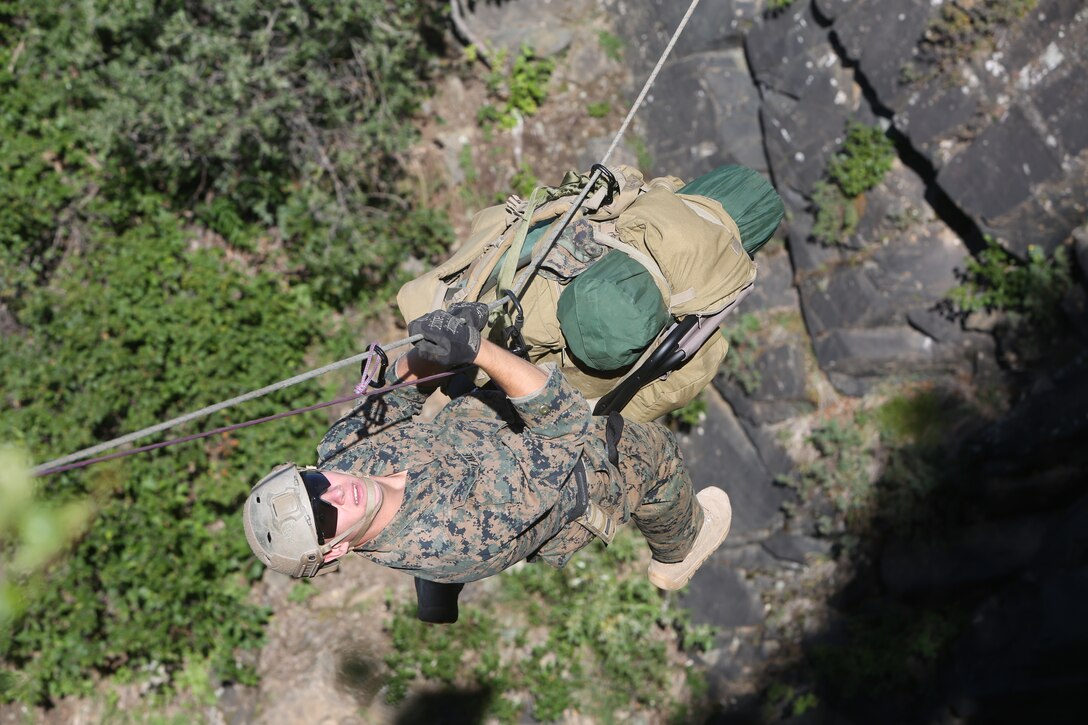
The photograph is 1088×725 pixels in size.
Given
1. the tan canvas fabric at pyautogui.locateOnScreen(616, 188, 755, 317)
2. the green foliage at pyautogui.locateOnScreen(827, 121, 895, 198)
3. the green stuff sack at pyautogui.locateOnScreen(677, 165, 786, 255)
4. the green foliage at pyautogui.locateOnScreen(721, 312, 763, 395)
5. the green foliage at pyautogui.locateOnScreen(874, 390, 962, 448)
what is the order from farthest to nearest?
the green foliage at pyautogui.locateOnScreen(721, 312, 763, 395) < the green foliage at pyautogui.locateOnScreen(827, 121, 895, 198) < the green foliage at pyautogui.locateOnScreen(874, 390, 962, 448) < the green stuff sack at pyautogui.locateOnScreen(677, 165, 786, 255) < the tan canvas fabric at pyautogui.locateOnScreen(616, 188, 755, 317)

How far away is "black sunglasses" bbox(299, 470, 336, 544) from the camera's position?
2.92 meters

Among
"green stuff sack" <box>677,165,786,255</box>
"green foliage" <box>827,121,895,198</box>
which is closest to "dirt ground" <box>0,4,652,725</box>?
"green foliage" <box>827,121,895,198</box>

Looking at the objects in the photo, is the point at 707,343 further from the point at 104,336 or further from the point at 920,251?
the point at 104,336

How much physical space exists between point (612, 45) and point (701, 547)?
5132 mm

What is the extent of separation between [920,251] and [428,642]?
4.57 metres

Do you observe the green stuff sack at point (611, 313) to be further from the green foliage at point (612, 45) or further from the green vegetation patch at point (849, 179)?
the green foliage at point (612, 45)

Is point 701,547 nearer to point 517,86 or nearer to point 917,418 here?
point 917,418

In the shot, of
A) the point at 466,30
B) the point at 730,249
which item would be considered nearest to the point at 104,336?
the point at 466,30

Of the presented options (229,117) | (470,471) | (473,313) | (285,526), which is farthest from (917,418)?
(229,117)

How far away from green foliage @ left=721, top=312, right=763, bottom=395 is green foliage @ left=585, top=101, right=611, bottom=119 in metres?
2.19

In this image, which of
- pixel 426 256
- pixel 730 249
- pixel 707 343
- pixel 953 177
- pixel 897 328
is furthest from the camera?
pixel 426 256

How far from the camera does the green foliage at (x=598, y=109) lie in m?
8.26

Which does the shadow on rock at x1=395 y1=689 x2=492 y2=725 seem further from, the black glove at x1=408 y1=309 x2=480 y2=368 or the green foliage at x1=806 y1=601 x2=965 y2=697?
the black glove at x1=408 y1=309 x2=480 y2=368

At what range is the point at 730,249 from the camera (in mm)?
3686
